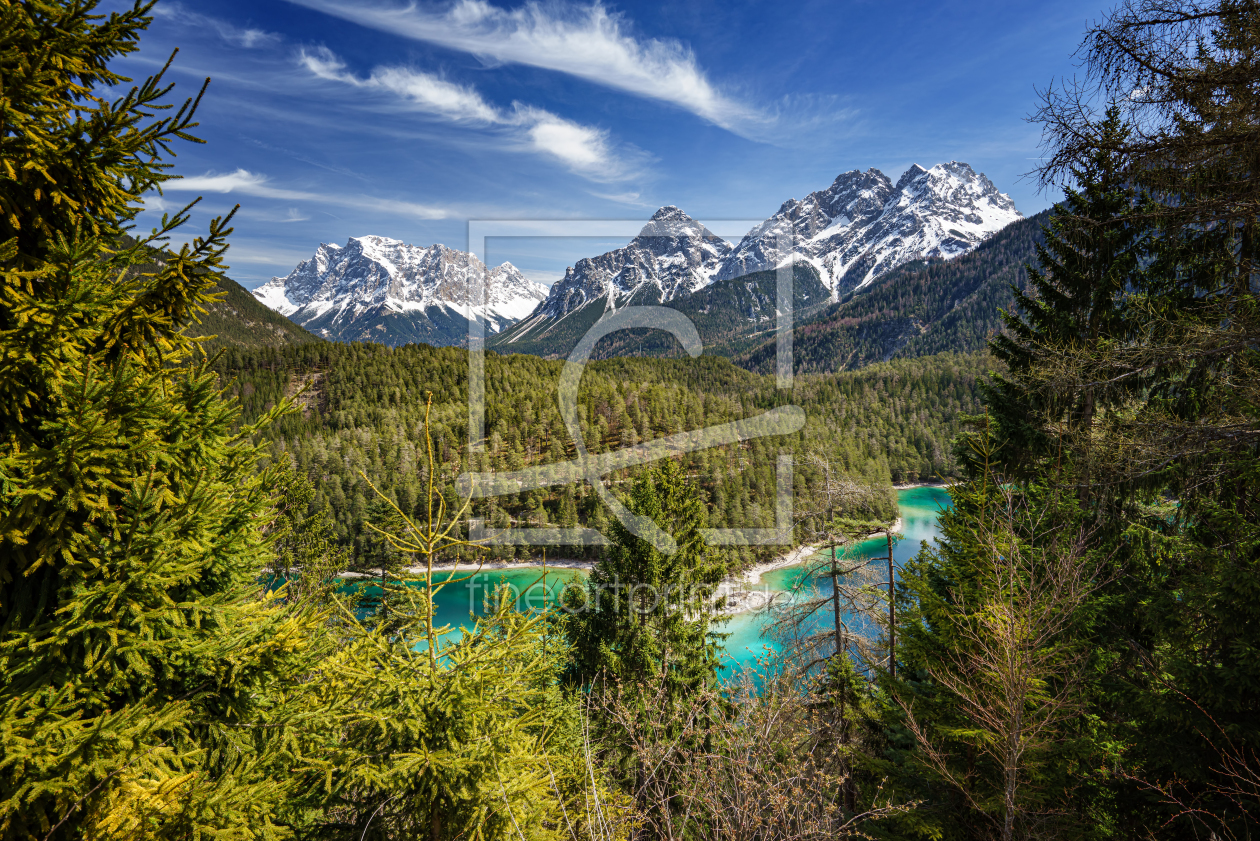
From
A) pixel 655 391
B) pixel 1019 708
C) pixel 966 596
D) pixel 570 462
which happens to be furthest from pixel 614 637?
pixel 655 391

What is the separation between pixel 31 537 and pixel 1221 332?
310 inches

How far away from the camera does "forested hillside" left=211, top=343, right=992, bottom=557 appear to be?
6138 centimetres

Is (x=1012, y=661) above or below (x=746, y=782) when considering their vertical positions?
above

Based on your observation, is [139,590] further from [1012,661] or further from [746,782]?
[1012,661]

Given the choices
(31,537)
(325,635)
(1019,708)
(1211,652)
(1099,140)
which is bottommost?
(1019,708)

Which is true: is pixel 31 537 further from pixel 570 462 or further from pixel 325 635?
pixel 570 462

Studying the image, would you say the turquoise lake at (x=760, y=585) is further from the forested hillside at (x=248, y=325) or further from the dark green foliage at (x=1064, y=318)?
the forested hillside at (x=248, y=325)

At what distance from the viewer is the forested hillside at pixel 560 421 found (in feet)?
201

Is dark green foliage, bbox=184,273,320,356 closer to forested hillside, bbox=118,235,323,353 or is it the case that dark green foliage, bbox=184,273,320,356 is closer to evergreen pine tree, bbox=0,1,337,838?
forested hillside, bbox=118,235,323,353

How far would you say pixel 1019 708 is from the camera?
445cm

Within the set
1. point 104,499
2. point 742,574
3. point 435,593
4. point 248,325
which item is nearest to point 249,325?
point 248,325

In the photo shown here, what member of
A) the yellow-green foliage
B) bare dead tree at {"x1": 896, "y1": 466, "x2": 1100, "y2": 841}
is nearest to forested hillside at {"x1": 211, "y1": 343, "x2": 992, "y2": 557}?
bare dead tree at {"x1": 896, "y1": 466, "x2": 1100, "y2": 841}

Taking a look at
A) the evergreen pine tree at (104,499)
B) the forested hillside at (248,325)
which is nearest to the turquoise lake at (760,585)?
the evergreen pine tree at (104,499)

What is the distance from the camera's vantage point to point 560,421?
7656 cm
